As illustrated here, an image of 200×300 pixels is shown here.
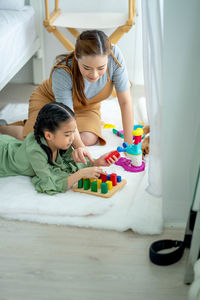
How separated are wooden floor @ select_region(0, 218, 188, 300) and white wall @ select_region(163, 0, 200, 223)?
0.13 meters

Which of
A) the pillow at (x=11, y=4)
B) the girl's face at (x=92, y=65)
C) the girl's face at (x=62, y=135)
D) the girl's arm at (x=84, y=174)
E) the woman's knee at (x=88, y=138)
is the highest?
the girl's face at (x=92, y=65)

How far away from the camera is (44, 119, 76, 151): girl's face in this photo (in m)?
1.41

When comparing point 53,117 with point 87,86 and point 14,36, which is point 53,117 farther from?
point 14,36

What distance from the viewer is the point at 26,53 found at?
249cm

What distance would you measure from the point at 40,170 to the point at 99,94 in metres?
0.54

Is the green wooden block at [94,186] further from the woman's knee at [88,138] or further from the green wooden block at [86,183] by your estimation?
the woman's knee at [88,138]

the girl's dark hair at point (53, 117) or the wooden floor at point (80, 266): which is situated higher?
the girl's dark hair at point (53, 117)

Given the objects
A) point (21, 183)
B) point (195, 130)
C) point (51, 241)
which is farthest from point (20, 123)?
point (195, 130)

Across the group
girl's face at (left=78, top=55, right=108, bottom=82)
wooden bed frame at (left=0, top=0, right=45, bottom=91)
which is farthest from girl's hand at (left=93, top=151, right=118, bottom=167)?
wooden bed frame at (left=0, top=0, right=45, bottom=91)

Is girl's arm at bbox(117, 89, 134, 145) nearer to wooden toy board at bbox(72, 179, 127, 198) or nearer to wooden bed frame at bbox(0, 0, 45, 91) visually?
wooden toy board at bbox(72, 179, 127, 198)

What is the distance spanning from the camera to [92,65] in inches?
58.6

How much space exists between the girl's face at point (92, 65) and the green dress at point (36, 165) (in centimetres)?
31

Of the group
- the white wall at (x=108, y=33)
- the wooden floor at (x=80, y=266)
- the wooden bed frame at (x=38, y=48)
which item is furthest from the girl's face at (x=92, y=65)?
the white wall at (x=108, y=33)

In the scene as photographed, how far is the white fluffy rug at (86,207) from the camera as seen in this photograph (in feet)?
4.19
